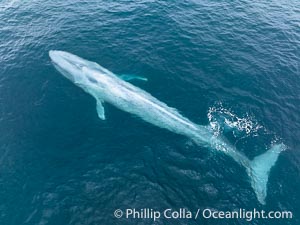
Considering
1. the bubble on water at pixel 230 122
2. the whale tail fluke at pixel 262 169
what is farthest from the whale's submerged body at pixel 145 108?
the bubble on water at pixel 230 122

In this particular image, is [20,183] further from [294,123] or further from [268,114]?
[294,123]

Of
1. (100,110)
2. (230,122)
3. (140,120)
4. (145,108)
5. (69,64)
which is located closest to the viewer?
(230,122)

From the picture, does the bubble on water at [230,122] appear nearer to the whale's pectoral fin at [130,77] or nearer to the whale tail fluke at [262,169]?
the whale tail fluke at [262,169]

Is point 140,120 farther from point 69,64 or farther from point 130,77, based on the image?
point 69,64

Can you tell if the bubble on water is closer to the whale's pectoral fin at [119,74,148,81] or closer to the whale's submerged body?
the whale's submerged body

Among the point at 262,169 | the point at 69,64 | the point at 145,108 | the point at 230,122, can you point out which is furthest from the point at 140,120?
the point at 262,169
